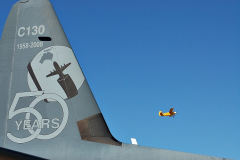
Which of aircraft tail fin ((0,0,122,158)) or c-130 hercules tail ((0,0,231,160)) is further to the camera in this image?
aircraft tail fin ((0,0,122,158))

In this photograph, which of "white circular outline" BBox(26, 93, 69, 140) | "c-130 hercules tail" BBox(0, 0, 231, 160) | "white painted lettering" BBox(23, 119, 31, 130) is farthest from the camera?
"white painted lettering" BBox(23, 119, 31, 130)

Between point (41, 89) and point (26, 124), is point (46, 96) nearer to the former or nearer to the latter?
point (41, 89)

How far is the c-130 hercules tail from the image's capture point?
22.1ft

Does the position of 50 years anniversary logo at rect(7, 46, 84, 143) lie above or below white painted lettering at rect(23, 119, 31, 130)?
above

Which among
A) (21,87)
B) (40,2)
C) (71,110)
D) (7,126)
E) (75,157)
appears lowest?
(75,157)

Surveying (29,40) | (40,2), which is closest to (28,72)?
(29,40)

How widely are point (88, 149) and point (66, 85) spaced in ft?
5.54

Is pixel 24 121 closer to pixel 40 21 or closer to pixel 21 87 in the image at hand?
pixel 21 87

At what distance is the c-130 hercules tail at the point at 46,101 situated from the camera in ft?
22.1

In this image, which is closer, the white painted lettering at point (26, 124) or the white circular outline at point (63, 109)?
the white circular outline at point (63, 109)

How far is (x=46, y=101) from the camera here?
7.40m

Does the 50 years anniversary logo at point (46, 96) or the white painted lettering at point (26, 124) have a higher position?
the 50 years anniversary logo at point (46, 96)

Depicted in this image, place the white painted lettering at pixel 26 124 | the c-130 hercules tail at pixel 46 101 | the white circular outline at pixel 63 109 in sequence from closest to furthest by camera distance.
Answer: the c-130 hercules tail at pixel 46 101, the white circular outline at pixel 63 109, the white painted lettering at pixel 26 124

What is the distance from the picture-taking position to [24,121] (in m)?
7.21
